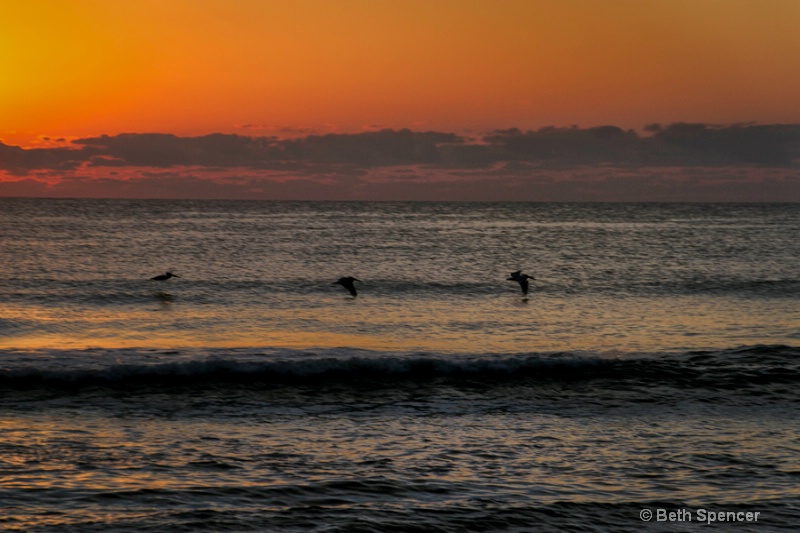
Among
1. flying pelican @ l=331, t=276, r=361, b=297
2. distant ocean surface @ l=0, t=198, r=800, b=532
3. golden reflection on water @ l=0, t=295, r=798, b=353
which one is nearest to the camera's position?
distant ocean surface @ l=0, t=198, r=800, b=532

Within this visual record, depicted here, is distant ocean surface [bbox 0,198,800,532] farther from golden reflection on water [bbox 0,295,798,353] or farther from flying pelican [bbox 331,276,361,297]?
flying pelican [bbox 331,276,361,297]

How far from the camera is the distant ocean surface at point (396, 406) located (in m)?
10.9

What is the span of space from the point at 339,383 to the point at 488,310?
13.4m

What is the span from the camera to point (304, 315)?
29.5 m

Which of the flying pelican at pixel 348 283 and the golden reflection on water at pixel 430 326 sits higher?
the flying pelican at pixel 348 283

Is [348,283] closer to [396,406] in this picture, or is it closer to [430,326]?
[430,326]

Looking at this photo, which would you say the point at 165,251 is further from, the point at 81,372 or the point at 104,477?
the point at 104,477

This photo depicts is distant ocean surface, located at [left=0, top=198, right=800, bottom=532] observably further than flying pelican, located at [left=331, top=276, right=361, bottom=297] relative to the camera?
No

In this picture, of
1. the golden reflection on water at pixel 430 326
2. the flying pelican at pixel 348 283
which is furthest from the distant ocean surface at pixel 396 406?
the flying pelican at pixel 348 283

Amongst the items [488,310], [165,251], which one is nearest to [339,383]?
[488,310]

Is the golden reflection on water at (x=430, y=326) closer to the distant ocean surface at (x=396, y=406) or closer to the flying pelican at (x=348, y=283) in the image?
the distant ocean surface at (x=396, y=406)

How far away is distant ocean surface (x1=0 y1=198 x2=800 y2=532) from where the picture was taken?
35.6 feet

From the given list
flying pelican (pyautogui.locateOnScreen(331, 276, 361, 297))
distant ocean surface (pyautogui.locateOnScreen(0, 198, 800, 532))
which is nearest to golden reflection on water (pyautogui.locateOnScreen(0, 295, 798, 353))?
distant ocean surface (pyautogui.locateOnScreen(0, 198, 800, 532))

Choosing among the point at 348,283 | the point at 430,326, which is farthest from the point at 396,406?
the point at 348,283
